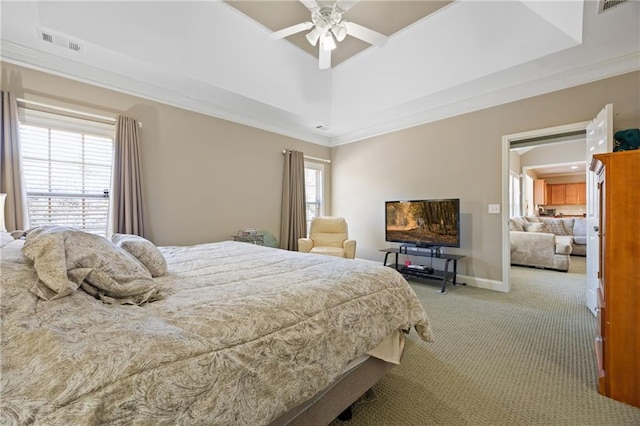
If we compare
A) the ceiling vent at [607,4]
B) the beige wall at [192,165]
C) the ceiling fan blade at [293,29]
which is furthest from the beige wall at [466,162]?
the ceiling fan blade at [293,29]

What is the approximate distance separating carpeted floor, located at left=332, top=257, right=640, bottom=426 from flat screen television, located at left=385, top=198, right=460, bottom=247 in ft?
3.58

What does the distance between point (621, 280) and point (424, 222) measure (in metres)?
2.53

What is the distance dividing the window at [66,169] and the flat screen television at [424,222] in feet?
13.0

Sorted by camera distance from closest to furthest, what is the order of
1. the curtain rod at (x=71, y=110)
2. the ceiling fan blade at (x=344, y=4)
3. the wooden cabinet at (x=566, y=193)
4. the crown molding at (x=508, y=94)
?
the ceiling fan blade at (x=344, y=4), the curtain rod at (x=71, y=110), the crown molding at (x=508, y=94), the wooden cabinet at (x=566, y=193)

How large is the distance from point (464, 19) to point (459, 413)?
11.6ft

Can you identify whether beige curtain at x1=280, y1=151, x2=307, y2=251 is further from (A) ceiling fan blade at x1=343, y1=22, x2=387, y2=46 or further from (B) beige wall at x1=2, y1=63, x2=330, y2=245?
(A) ceiling fan blade at x1=343, y1=22, x2=387, y2=46

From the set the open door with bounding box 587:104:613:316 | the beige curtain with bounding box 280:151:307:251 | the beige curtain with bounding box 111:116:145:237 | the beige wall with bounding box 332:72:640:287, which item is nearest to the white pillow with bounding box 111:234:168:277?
the beige curtain with bounding box 111:116:145:237

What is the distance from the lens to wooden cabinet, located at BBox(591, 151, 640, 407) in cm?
149

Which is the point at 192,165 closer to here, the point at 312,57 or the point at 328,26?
the point at 312,57

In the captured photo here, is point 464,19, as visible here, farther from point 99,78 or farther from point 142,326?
point 99,78

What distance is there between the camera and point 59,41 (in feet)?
8.10

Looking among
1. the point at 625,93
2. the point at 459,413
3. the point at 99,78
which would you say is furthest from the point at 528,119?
the point at 99,78

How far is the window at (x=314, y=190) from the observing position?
218 inches

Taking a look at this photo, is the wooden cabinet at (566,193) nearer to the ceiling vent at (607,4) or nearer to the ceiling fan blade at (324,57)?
the ceiling vent at (607,4)
